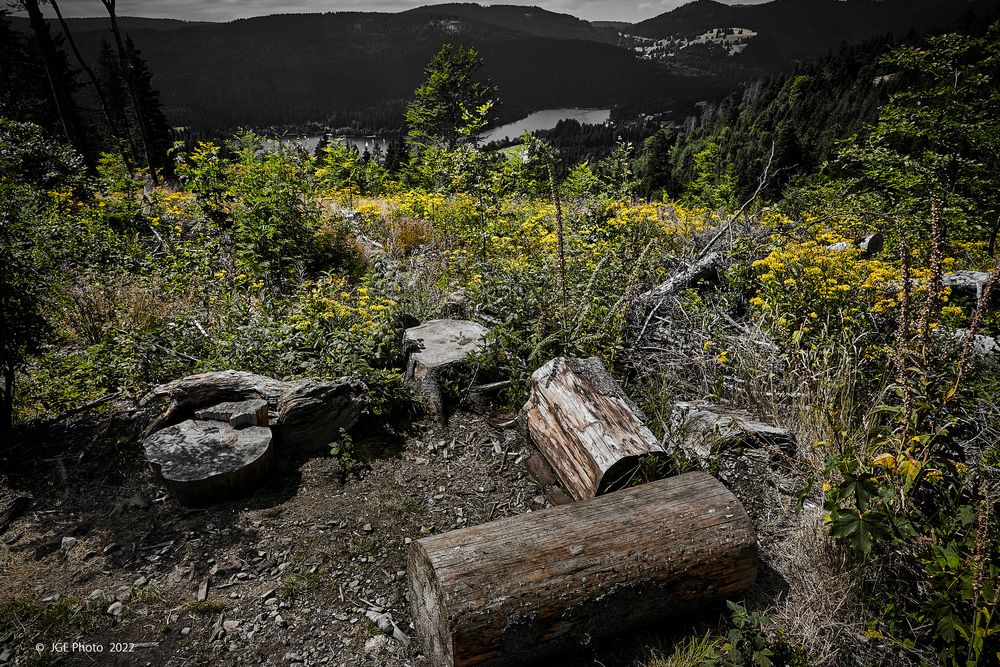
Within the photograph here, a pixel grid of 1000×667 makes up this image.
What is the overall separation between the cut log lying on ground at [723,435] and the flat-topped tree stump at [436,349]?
2.01 meters

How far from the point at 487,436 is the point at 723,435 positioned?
200cm

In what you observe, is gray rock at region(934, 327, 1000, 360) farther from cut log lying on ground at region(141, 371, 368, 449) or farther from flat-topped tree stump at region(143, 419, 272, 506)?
flat-topped tree stump at region(143, 419, 272, 506)

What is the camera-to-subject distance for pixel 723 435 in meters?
3.55

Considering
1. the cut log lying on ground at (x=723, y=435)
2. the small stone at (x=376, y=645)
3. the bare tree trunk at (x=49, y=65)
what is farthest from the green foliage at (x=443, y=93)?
the small stone at (x=376, y=645)

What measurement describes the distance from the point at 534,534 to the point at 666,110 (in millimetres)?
205661

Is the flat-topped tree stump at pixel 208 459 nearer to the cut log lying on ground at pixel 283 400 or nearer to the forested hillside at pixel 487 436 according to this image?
the forested hillside at pixel 487 436

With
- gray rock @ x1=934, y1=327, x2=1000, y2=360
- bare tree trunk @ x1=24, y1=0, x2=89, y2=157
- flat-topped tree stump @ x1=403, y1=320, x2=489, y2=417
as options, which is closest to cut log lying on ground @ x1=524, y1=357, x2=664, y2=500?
flat-topped tree stump @ x1=403, y1=320, x2=489, y2=417

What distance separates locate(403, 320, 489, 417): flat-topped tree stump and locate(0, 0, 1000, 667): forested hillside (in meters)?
0.04

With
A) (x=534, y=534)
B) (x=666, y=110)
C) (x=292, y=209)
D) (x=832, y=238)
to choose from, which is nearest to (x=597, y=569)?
(x=534, y=534)

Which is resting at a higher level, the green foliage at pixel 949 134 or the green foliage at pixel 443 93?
the green foliage at pixel 443 93

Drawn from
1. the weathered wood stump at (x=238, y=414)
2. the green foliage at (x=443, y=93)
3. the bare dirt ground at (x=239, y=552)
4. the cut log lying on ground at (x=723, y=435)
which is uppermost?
the green foliage at (x=443, y=93)

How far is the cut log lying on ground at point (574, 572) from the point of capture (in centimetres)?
217

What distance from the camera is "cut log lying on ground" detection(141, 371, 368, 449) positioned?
12.1 ft

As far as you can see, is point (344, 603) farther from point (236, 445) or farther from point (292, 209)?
point (292, 209)
